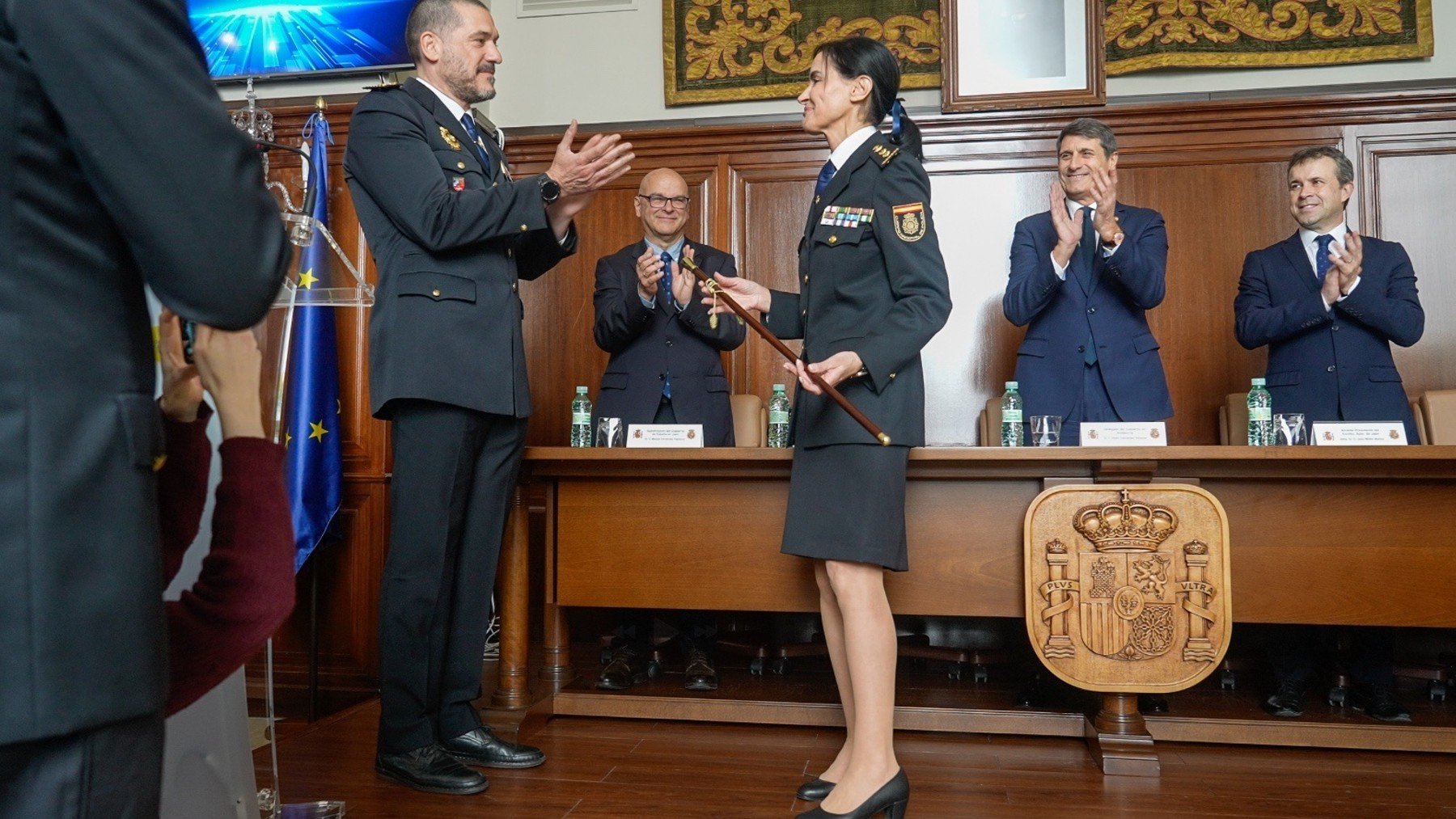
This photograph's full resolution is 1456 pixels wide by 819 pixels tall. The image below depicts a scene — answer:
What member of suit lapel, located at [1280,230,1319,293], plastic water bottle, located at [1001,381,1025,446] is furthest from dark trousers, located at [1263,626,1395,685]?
suit lapel, located at [1280,230,1319,293]

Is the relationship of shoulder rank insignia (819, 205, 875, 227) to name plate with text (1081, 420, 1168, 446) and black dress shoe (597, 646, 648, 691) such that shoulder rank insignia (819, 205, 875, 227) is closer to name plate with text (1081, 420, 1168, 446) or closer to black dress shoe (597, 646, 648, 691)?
name plate with text (1081, 420, 1168, 446)

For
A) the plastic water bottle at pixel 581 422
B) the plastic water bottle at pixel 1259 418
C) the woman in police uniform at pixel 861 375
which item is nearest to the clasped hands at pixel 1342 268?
the plastic water bottle at pixel 1259 418

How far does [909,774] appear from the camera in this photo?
238 cm

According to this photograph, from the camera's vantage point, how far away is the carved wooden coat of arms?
242 cm

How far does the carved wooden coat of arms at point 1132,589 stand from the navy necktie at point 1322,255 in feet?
3.51

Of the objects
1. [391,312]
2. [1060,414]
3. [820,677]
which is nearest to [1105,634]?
[1060,414]

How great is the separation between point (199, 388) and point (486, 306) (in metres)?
1.49

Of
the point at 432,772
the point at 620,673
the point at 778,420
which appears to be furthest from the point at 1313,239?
the point at 432,772

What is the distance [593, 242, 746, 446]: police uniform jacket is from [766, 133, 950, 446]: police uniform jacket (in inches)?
50.9

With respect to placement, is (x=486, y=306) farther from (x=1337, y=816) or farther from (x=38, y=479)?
(x=1337, y=816)

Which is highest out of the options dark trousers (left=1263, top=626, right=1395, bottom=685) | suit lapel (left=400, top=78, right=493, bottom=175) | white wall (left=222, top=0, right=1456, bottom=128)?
white wall (left=222, top=0, right=1456, bottom=128)

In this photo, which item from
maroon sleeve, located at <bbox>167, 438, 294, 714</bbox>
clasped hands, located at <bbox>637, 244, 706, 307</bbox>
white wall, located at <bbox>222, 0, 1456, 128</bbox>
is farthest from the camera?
white wall, located at <bbox>222, 0, 1456, 128</bbox>

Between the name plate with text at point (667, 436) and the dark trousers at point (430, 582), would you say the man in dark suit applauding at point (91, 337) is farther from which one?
the name plate with text at point (667, 436)

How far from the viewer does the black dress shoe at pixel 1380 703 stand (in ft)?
8.76
